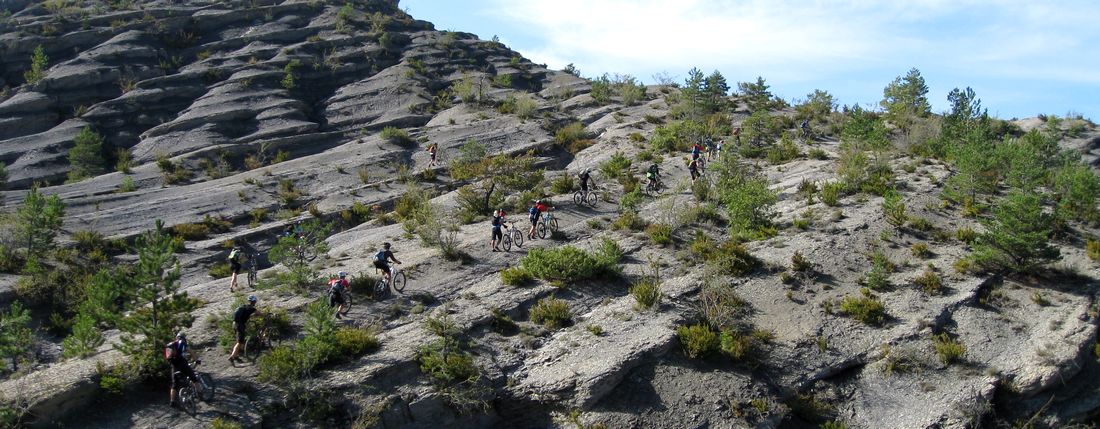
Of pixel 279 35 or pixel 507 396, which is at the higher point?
pixel 279 35

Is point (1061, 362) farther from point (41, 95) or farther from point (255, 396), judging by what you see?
point (41, 95)

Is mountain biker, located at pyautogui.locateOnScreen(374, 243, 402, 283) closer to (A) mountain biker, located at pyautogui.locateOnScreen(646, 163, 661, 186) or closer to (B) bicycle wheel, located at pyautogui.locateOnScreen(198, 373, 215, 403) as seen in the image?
(B) bicycle wheel, located at pyautogui.locateOnScreen(198, 373, 215, 403)

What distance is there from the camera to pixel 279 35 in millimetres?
66000

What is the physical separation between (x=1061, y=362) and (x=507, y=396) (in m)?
16.9

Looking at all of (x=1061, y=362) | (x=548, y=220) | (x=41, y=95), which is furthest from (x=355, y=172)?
(x=1061, y=362)

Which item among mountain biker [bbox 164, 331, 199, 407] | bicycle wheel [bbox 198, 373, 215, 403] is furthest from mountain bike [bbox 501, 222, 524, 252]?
mountain biker [bbox 164, 331, 199, 407]

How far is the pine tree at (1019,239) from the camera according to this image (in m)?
22.3

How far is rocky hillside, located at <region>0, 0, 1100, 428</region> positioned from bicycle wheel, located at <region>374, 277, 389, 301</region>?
46 cm

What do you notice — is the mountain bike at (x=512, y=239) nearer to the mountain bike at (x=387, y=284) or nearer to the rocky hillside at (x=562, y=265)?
the rocky hillside at (x=562, y=265)

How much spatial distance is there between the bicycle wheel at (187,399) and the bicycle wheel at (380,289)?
7158mm

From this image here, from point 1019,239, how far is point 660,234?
1305cm

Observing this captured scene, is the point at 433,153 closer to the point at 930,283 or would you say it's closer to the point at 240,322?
the point at 240,322

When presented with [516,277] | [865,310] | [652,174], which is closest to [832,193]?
[652,174]

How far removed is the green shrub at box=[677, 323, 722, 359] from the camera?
19406 millimetres
